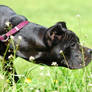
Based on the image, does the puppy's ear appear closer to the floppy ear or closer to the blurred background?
the floppy ear

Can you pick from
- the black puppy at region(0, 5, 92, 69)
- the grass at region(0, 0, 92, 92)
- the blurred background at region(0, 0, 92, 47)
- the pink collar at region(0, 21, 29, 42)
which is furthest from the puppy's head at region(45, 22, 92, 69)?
the blurred background at region(0, 0, 92, 47)

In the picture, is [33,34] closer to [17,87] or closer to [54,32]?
[54,32]

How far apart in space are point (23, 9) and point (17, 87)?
944 centimetres

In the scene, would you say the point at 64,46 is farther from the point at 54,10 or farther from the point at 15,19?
the point at 54,10

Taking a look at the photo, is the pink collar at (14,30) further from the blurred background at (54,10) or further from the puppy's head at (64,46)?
the blurred background at (54,10)

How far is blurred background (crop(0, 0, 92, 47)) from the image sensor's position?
37.4 ft

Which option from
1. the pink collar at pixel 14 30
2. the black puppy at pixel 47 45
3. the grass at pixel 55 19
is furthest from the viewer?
the black puppy at pixel 47 45

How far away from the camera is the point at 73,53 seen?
14.9 ft

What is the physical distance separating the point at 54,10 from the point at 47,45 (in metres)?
9.36

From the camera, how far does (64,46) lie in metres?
4.48

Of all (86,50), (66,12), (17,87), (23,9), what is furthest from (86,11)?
(17,87)

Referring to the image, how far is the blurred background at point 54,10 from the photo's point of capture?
11.4 metres

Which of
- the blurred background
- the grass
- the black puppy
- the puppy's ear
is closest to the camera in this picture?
the grass

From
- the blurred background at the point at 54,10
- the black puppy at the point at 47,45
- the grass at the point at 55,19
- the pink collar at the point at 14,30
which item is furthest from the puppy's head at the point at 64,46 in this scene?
the blurred background at the point at 54,10
